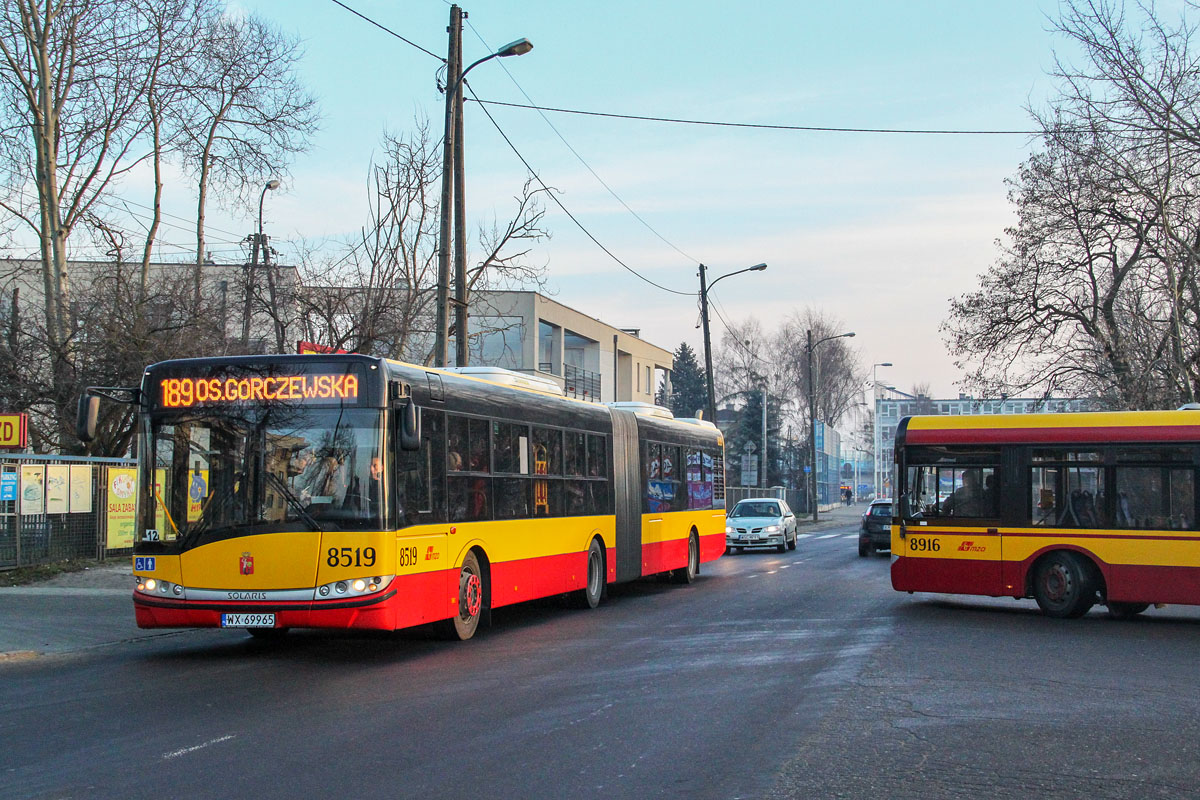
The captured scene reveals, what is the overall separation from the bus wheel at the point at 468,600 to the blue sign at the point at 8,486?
10016 millimetres

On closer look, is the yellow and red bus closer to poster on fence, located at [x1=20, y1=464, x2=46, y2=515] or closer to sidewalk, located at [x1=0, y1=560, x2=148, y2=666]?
sidewalk, located at [x1=0, y1=560, x2=148, y2=666]

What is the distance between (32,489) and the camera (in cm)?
1958

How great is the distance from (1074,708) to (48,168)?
22898 millimetres

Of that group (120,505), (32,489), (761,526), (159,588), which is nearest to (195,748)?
(159,588)

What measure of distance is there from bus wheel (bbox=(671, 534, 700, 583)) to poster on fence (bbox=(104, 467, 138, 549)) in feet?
33.1

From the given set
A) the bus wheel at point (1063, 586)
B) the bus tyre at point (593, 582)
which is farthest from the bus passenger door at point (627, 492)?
the bus wheel at point (1063, 586)

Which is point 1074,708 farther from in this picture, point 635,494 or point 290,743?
point 635,494

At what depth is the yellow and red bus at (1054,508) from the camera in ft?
49.9

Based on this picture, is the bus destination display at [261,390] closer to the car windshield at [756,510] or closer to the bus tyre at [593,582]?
the bus tyre at [593,582]

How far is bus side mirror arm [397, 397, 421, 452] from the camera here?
1068 cm

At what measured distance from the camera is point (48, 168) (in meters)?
24.5

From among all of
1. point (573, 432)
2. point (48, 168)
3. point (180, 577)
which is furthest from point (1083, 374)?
point (180, 577)

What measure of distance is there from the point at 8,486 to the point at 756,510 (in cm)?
2229

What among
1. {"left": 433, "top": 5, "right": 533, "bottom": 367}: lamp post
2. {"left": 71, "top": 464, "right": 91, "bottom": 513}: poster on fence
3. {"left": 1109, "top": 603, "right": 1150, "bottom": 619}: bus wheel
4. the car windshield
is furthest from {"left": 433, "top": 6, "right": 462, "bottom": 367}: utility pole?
the car windshield
